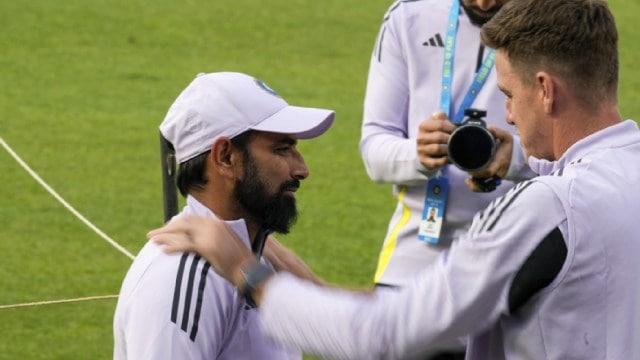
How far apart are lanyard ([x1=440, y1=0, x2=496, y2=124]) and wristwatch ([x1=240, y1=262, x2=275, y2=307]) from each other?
170 cm

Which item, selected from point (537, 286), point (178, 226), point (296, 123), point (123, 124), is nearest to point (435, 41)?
point (296, 123)

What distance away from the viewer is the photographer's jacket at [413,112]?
4.68 metres

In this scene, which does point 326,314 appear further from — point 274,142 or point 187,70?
point 187,70

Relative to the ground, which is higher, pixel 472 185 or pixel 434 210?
pixel 472 185

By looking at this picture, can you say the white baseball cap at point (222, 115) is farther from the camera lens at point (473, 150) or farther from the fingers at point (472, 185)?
the fingers at point (472, 185)

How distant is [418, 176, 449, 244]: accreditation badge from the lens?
4.68m

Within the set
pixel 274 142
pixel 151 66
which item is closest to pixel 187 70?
pixel 151 66

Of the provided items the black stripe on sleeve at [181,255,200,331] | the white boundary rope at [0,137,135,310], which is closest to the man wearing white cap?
the black stripe on sleeve at [181,255,200,331]

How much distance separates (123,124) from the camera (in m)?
11.8

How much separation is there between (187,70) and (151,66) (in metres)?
0.41

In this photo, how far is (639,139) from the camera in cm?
294

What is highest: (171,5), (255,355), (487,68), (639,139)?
(639,139)

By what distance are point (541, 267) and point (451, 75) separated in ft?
6.72

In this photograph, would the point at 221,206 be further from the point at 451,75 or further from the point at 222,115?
the point at 451,75
